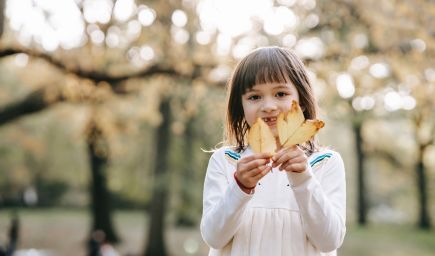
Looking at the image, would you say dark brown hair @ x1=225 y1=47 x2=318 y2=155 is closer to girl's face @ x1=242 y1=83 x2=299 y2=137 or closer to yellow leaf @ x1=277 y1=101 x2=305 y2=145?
girl's face @ x1=242 y1=83 x2=299 y2=137

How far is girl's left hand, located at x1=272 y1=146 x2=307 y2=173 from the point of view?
1453 mm

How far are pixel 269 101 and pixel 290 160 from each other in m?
0.26

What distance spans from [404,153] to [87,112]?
16770mm

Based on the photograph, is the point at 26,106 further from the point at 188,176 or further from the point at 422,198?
the point at 422,198

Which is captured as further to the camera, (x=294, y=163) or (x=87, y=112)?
(x=87, y=112)

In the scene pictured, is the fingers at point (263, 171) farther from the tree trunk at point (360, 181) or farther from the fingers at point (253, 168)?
the tree trunk at point (360, 181)

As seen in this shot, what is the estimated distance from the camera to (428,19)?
613 centimetres

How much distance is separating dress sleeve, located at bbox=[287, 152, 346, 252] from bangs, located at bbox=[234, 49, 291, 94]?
0.99 ft

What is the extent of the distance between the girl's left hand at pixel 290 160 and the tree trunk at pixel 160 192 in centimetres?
1147

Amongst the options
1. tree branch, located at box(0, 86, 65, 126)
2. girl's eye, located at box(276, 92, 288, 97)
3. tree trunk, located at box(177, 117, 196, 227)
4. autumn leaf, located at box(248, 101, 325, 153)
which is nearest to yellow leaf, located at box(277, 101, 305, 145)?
autumn leaf, located at box(248, 101, 325, 153)

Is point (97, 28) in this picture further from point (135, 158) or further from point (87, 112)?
point (135, 158)

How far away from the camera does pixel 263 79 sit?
1.68 m

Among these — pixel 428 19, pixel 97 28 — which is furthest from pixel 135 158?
pixel 428 19

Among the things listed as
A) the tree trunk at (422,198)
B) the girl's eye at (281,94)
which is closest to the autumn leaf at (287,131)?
the girl's eye at (281,94)
